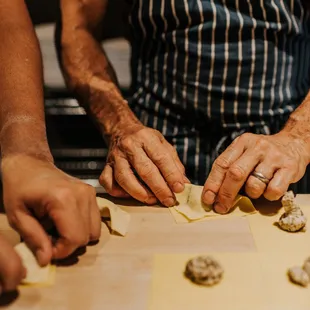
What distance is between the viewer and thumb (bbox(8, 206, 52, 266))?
2.79 feet

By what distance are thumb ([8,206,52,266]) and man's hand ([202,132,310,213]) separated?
341 mm

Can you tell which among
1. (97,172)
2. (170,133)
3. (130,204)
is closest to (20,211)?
(130,204)

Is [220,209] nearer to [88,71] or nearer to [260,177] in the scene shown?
[260,177]

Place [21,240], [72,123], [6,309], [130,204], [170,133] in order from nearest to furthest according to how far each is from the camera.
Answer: [6,309]
[21,240]
[130,204]
[170,133]
[72,123]

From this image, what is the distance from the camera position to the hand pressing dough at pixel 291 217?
96cm

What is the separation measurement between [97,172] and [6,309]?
3.25 ft

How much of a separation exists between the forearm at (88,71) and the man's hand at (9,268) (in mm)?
620

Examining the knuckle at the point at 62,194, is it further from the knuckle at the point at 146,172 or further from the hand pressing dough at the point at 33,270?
the knuckle at the point at 146,172

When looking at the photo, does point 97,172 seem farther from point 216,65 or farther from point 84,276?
point 84,276

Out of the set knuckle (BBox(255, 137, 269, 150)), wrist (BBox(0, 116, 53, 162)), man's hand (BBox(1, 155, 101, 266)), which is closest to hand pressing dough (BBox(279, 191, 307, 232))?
knuckle (BBox(255, 137, 269, 150))

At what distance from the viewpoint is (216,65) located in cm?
131

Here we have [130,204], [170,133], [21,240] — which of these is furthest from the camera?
[170,133]

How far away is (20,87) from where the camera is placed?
3.74 feet

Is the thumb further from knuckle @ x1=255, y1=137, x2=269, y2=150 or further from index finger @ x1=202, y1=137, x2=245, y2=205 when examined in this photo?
knuckle @ x1=255, y1=137, x2=269, y2=150
